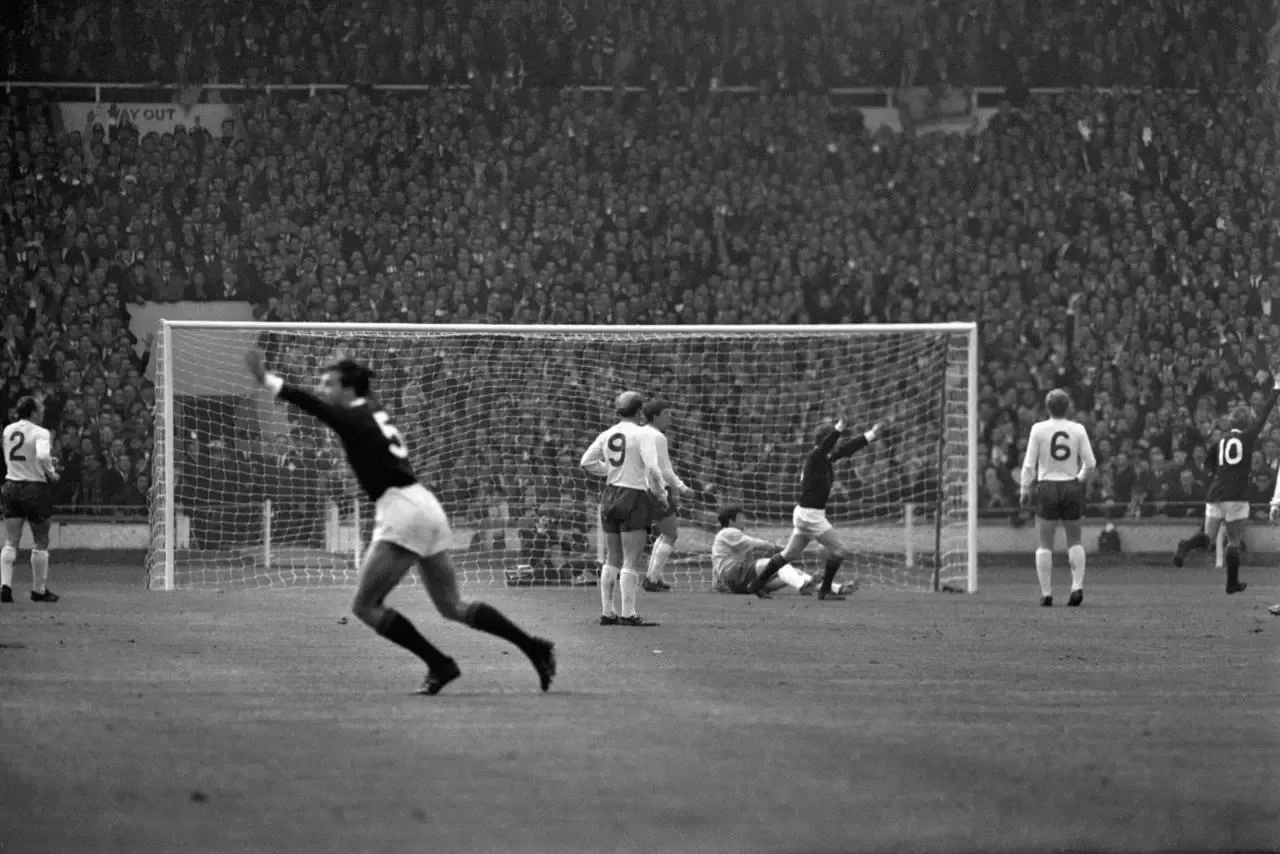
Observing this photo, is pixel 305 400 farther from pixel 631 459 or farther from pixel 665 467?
pixel 665 467

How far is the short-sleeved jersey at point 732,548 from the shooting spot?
22.1 metres

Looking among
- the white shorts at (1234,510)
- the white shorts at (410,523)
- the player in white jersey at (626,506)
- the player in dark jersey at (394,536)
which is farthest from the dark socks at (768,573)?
the white shorts at (410,523)

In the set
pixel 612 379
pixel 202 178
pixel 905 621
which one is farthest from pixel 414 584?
pixel 202 178

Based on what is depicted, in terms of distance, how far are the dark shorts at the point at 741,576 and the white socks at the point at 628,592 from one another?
17.7 ft

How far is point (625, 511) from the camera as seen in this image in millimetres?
16547

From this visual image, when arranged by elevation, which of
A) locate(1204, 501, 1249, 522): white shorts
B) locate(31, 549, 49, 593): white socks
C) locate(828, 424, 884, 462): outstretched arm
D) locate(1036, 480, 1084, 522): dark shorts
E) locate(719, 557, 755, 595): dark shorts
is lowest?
locate(719, 557, 755, 595): dark shorts

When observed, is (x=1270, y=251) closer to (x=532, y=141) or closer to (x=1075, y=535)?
(x=532, y=141)

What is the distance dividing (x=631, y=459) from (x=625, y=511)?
0.46 metres

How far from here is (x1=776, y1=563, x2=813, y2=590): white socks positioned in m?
21.6

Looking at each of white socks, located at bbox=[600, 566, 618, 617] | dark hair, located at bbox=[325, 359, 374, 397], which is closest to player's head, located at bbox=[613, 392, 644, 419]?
white socks, located at bbox=[600, 566, 618, 617]

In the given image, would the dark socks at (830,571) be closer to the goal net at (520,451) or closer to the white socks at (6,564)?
the goal net at (520,451)

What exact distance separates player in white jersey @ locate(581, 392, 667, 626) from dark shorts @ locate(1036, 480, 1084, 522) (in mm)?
4719

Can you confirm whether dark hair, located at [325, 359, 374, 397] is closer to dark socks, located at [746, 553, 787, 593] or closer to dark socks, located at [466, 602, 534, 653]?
dark socks, located at [466, 602, 534, 653]

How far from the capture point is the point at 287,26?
109 feet
